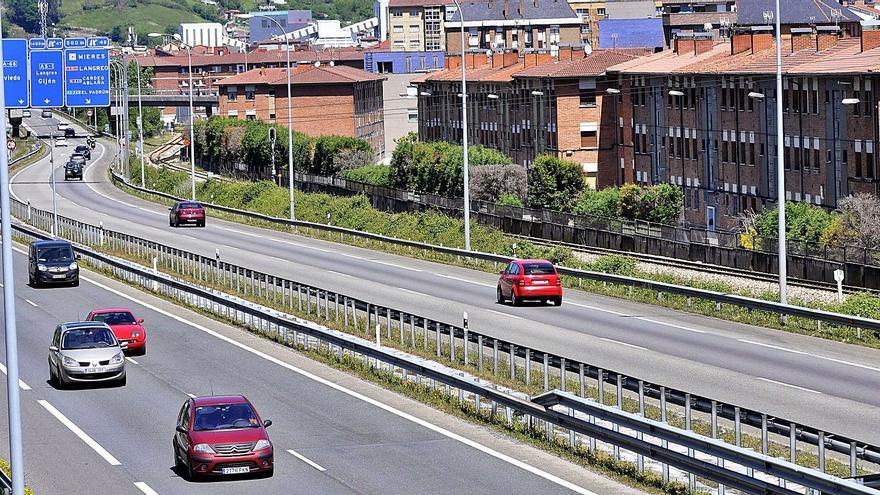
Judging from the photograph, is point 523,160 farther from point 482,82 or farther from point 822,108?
point 822,108

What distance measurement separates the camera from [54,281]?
5341 centimetres

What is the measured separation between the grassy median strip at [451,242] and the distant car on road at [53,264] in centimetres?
1423

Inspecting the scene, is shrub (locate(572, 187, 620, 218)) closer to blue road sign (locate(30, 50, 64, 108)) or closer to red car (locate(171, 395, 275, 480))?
blue road sign (locate(30, 50, 64, 108))

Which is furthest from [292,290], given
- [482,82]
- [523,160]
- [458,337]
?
[482,82]

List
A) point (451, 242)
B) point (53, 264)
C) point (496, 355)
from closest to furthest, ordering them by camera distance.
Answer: point (496, 355)
point (53, 264)
point (451, 242)

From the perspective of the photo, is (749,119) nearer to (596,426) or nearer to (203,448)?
(596,426)

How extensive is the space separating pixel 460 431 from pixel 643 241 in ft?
129

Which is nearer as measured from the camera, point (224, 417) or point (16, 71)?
point (224, 417)

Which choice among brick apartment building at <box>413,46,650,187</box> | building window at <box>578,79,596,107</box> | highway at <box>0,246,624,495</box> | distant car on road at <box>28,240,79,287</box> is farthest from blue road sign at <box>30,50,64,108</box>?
building window at <box>578,79,596,107</box>

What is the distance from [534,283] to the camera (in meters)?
43.7

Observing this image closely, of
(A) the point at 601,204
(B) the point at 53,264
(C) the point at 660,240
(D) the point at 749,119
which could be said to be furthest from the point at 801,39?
(B) the point at 53,264

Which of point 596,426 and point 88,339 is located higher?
point 88,339

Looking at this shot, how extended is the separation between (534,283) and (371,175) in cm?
6344

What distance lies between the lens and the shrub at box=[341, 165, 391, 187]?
104 metres
